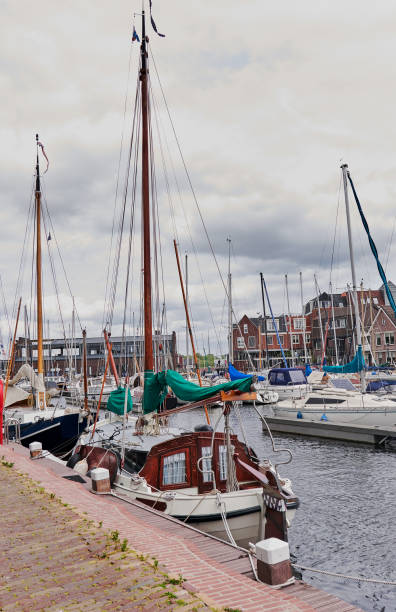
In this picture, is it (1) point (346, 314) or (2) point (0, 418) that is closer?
(2) point (0, 418)

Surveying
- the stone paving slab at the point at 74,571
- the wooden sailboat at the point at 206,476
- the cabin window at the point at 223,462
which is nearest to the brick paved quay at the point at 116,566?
the stone paving slab at the point at 74,571

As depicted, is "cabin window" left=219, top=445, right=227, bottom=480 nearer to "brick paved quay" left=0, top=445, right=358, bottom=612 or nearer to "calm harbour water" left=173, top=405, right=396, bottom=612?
"brick paved quay" left=0, top=445, right=358, bottom=612

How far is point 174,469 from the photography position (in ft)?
40.9

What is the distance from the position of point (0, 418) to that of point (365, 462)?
17.7 metres

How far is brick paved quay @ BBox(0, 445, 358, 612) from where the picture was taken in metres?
6.06

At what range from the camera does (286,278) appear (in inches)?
2977

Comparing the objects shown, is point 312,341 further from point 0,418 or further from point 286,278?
point 0,418

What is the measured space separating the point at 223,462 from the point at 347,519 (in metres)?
5.88

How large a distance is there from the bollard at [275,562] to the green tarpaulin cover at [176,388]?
14.3 ft

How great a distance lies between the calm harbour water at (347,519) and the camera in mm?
11547

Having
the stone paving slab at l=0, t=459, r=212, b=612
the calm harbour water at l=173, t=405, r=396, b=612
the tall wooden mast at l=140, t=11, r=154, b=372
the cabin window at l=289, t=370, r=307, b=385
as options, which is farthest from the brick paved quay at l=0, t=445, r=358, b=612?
the cabin window at l=289, t=370, r=307, b=385

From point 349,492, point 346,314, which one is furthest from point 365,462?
point 346,314

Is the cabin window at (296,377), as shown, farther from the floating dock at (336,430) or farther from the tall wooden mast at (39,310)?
the tall wooden mast at (39,310)

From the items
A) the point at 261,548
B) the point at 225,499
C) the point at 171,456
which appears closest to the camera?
the point at 261,548
